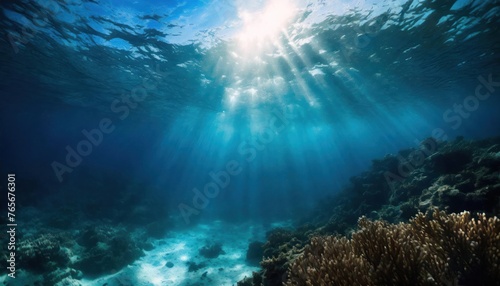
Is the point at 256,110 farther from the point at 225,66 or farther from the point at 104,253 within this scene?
the point at 104,253

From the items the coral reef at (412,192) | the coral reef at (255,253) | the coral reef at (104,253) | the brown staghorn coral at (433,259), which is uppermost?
the coral reef at (104,253)

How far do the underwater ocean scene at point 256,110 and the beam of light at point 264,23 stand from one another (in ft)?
0.34

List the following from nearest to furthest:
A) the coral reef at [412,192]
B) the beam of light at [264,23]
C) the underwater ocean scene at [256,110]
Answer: the underwater ocean scene at [256,110] → the coral reef at [412,192] → the beam of light at [264,23]

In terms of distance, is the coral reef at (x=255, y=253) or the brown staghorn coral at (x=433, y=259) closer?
the brown staghorn coral at (x=433, y=259)

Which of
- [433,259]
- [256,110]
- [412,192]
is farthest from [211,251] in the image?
[256,110]

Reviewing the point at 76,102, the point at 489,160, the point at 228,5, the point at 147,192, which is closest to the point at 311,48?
the point at 228,5

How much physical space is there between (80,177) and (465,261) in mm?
36537

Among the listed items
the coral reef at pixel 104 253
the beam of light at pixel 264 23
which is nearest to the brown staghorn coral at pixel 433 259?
the beam of light at pixel 264 23

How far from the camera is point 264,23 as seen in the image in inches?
551

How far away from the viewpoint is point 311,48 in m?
17.2

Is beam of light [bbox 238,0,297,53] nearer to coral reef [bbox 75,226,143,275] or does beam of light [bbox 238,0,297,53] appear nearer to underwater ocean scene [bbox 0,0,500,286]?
underwater ocean scene [bbox 0,0,500,286]

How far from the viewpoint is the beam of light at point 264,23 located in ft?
41.8

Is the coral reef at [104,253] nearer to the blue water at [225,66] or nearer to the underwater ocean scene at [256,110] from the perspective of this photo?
the underwater ocean scene at [256,110]

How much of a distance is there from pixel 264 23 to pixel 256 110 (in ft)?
62.9
